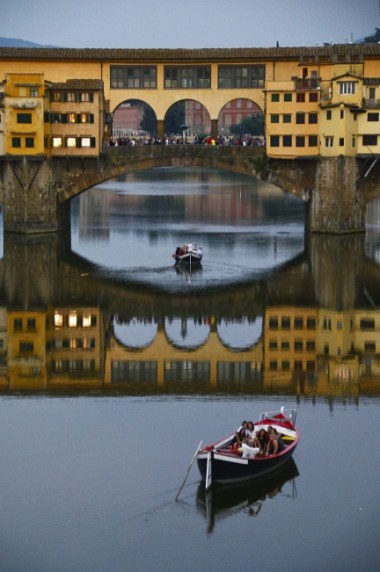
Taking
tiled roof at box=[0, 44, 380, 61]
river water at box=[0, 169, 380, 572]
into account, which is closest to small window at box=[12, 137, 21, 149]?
river water at box=[0, 169, 380, 572]

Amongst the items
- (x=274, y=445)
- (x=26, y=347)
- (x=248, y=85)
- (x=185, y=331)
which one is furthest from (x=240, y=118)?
(x=274, y=445)

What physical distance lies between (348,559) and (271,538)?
1.69 m

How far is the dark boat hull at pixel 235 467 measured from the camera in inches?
1014

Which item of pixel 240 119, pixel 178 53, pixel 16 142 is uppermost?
pixel 240 119

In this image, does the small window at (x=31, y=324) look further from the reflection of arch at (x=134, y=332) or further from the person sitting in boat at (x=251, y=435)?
the person sitting in boat at (x=251, y=435)

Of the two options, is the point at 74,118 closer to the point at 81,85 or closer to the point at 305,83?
the point at 81,85

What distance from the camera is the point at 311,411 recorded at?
3188cm

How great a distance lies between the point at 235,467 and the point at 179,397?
24.9 feet

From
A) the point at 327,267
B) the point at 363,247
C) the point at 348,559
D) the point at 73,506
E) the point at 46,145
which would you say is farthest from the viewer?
the point at 46,145

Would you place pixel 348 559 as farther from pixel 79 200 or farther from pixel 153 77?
pixel 79 200

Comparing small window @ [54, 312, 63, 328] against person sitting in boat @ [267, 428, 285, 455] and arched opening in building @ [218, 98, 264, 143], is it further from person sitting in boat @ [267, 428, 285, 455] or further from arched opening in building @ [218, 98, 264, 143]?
arched opening in building @ [218, 98, 264, 143]

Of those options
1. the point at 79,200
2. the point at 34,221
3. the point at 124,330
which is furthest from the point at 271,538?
the point at 79,200

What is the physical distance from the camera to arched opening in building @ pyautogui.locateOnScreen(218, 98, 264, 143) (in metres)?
149

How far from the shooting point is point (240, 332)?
42750 millimetres
